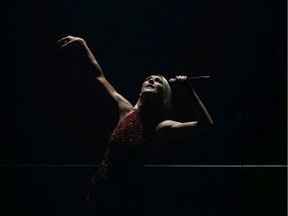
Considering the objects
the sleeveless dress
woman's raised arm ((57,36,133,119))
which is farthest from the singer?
woman's raised arm ((57,36,133,119))

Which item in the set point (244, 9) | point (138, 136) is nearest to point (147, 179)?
point (138, 136)

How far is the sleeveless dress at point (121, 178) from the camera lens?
7.29ft

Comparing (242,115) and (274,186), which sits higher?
(242,115)

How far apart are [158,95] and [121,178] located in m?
0.49

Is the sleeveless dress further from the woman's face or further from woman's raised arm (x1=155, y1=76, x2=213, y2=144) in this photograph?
the woman's face

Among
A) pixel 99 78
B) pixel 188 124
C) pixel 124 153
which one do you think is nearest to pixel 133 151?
pixel 124 153

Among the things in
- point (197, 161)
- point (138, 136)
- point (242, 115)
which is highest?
point (138, 136)

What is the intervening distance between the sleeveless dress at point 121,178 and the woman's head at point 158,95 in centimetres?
19

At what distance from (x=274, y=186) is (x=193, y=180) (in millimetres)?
629

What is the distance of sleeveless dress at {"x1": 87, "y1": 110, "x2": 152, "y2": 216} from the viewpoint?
2.22m

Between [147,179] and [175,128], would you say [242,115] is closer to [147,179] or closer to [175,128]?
[147,179]

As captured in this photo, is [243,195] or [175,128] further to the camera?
[243,195]

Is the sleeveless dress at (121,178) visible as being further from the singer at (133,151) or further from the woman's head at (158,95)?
the woman's head at (158,95)

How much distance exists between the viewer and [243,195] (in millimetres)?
3422
